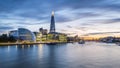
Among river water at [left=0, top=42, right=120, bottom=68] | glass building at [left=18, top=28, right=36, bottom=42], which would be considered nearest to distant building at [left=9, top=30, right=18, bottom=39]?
glass building at [left=18, top=28, right=36, bottom=42]

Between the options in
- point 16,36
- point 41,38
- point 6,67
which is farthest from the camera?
point 41,38

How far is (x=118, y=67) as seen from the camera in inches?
1110

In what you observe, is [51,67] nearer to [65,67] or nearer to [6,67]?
[65,67]

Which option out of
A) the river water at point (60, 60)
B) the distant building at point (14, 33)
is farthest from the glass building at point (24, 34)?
the river water at point (60, 60)

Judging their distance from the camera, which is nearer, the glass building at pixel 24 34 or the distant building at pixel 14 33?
the distant building at pixel 14 33

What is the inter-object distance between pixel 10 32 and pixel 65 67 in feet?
456

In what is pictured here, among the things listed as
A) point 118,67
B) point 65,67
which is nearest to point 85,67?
point 65,67

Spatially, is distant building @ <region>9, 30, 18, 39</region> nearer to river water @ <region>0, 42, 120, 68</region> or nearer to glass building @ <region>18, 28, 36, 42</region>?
glass building @ <region>18, 28, 36, 42</region>

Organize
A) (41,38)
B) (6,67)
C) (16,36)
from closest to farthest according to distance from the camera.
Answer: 1. (6,67)
2. (16,36)
3. (41,38)

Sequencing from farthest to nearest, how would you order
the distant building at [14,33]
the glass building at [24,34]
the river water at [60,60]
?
the glass building at [24,34] → the distant building at [14,33] → the river water at [60,60]

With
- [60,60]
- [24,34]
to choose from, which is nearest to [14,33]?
[24,34]

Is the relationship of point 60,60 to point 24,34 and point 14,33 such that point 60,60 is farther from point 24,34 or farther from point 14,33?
point 14,33

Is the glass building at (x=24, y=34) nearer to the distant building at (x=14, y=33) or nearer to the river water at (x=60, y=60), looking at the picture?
the distant building at (x=14, y=33)

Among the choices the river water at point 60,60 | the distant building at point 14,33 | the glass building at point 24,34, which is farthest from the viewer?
the glass building at point 24,34
